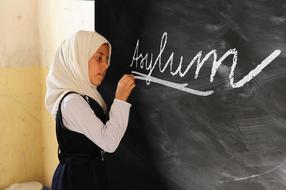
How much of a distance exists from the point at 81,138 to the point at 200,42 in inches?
22.6

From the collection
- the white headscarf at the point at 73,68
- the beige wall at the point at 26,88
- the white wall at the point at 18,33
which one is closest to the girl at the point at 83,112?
the white headscarf at the point at 73,68

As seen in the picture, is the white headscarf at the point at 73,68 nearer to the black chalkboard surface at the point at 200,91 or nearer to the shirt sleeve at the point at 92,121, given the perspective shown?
the shirt sleeve at the point at 92,121

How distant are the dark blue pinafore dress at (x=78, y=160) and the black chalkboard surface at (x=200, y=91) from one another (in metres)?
0.24

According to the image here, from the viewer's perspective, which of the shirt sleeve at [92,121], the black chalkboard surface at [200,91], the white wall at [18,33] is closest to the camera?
the black chalkboard surface at [200,91]

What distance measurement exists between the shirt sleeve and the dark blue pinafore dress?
0.05m

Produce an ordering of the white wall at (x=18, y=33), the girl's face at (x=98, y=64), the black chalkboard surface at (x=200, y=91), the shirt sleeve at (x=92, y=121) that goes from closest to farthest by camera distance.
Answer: the black chalkboard surface at (x=200, y=91), the shirt sleeve at (x=92, y=121), the girl's face at (x=98, y=64), the white wall at (x=18, y=33)

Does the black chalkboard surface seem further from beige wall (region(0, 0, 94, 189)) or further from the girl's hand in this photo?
beige wall (region(0, 0, 94, 189))

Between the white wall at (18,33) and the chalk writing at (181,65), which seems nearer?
the chalk writing at (181,65)

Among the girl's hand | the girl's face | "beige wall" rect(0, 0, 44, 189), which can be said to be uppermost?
the girl's face

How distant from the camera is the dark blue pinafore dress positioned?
1.35 metres

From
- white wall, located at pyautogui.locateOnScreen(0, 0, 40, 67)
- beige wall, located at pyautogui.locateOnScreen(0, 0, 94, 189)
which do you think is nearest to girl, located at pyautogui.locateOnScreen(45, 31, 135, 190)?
beige wall, located at pyautogui.locateOnScreen(0, 0, 94, 189)

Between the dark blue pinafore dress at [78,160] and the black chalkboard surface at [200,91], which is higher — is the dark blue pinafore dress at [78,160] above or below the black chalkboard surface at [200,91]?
below

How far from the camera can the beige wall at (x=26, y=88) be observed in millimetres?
2406

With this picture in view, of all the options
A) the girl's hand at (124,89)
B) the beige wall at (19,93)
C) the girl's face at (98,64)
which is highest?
the girl's face at (98,64)
